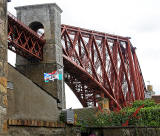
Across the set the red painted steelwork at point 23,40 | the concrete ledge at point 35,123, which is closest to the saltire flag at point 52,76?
the red painted steelwork at point 23,40

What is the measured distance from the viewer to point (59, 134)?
9.66 metres

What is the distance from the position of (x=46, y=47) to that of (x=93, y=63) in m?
14.3

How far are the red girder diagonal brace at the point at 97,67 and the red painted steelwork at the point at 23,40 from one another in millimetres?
4644

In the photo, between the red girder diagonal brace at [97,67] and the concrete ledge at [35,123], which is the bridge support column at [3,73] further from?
the red girder diagonal brace at [97,67]

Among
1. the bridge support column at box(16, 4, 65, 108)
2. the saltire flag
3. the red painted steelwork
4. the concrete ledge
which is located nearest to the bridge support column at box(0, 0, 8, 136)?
the concrete ledge

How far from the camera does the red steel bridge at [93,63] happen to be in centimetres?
3066

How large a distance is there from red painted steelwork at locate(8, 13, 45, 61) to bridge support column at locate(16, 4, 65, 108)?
34.8 inches

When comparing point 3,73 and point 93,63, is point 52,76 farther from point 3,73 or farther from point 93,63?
point 3,73

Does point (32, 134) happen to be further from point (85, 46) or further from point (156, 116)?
point (85, 46)

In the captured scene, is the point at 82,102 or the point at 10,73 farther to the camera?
the point at 82,102

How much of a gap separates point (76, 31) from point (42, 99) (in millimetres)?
31074

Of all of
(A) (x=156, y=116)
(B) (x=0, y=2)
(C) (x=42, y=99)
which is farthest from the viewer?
(A) (x=156, y=116)

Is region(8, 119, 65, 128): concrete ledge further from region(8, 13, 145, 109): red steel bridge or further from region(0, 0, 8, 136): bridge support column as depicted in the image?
region(8, 13, 145, 109): red steel bridge

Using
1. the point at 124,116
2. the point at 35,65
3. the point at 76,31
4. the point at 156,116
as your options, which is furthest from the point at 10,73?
the point at 76,31
